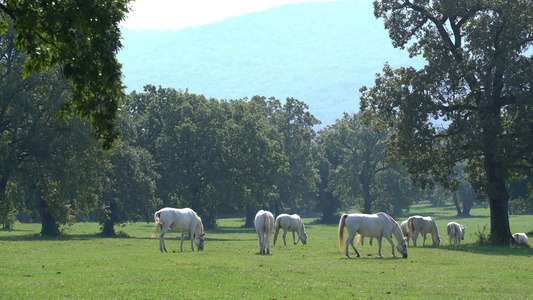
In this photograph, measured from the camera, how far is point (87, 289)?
47.1ft

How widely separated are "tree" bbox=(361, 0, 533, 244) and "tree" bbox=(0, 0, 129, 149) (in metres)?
25.9

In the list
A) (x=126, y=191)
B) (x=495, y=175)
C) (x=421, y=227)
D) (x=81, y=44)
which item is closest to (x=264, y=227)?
(x=421, y=227)

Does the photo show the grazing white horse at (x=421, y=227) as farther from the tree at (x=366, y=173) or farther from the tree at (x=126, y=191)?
the tree at (x=366, y=173)

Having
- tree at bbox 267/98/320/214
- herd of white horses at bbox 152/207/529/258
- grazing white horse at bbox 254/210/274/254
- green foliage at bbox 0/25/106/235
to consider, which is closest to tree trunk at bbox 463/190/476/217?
tree at bbox 267/98/320/214

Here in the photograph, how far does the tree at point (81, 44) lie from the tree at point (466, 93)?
25862 millimetres

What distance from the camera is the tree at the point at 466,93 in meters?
32.7

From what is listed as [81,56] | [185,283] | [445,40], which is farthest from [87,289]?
[445,40]

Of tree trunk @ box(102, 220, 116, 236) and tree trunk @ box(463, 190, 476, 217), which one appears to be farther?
tree trunk @ box(463, 190, 476, 217)

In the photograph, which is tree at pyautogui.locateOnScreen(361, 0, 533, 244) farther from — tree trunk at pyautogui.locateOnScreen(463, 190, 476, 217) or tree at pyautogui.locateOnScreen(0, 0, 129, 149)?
tree trunk at pyautogui.locateOnScreen(463, 190, 476, 217)

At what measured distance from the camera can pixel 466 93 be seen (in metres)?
35.2

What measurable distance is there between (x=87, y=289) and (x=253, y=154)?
169 feet

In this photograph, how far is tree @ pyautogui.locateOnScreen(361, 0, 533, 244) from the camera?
107 ft

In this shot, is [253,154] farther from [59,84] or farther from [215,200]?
[59,84]

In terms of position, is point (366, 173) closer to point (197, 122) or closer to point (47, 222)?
point (197, 122)
